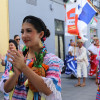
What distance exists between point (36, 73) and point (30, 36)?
33cm

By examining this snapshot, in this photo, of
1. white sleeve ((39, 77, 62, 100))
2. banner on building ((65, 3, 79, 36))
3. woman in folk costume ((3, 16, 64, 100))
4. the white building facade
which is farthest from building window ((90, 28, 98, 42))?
white sleeve ((39, 77, 62, 100))

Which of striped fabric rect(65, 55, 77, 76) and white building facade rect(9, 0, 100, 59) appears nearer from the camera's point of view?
striped fabric rect(65, 55, 77, 76)

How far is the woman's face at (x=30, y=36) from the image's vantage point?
2.03 metres

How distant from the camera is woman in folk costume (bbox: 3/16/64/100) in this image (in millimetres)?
1887

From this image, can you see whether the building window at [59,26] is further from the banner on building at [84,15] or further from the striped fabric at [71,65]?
the banner on building at [84,15]

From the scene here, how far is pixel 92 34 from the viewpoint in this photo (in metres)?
19.8

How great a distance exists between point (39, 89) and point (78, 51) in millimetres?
7208

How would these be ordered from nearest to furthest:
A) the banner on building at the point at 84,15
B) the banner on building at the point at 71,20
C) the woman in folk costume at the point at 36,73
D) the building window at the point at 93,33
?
the woman in folk costume at the point at 36,73 < the banner on building at the point at 84,15 < the banner on building at the point at 71,20 < the building window at the point at 93,33

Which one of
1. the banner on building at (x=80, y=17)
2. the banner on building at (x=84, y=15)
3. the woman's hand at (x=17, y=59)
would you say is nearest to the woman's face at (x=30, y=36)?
the woman's hand at (x=17, y=59)

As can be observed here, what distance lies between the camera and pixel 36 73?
6.43ft

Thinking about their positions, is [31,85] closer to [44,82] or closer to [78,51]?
[44,82]

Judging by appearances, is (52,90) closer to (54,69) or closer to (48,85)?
(48,85)

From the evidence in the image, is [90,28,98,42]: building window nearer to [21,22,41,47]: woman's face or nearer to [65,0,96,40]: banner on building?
[65,0,96,40]: banner on building

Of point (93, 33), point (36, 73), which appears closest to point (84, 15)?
point (36, 73)
